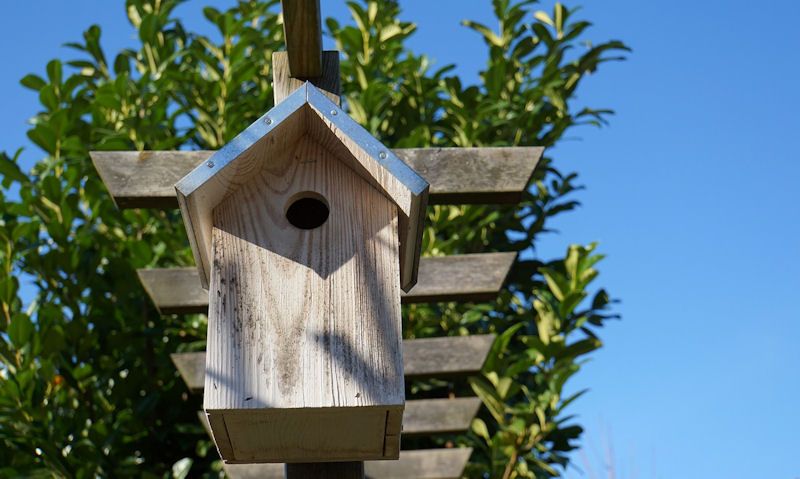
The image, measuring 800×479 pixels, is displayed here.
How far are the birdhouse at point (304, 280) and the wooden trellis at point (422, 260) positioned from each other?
0.16m

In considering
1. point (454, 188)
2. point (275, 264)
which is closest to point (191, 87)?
point (454, 188)

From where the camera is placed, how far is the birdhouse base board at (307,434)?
2.07 metres

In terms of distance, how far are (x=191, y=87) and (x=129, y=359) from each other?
1252 mm

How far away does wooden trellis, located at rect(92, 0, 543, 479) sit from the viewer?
109 inches

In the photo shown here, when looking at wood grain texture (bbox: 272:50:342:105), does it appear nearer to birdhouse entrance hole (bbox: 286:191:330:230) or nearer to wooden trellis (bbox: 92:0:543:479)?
wooden trellis (bbox: 92:0:543:479)

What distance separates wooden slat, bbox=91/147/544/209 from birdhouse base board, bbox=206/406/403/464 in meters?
0.93

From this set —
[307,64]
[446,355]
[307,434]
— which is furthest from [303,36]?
[446,355]

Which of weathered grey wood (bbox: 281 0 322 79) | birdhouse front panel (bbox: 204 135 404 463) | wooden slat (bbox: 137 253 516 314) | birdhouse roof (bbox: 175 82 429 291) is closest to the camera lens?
birdhouse front panel (bbox: 204 135 404 463)

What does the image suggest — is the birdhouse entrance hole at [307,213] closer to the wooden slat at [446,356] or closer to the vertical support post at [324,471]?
the vertical support post at [324,471]

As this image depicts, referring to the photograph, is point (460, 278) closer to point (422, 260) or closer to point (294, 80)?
point (422, 260)

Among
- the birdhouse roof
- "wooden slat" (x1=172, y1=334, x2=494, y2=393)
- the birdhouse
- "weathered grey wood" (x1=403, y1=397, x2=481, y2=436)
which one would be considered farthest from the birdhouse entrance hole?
"weathered grey wood" (x1=403, y1=397, x2=481, y2=436)

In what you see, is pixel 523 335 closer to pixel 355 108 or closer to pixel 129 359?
pixel 355 108

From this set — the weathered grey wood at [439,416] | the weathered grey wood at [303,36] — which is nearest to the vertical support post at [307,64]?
the weathered grey wood at [303,36]

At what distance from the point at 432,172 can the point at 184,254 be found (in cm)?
165
